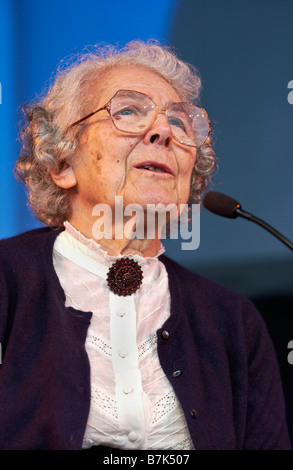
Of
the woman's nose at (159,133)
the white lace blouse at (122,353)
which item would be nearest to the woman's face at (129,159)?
the woman's nose at (159,133)

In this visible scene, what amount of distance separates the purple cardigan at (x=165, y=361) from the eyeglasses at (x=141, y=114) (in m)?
0.39

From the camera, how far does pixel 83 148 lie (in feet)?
6.31

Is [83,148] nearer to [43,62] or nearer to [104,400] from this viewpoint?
[43,62]

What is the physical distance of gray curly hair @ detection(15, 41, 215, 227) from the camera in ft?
6.46

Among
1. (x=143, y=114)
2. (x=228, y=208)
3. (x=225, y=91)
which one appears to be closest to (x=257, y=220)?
(x=228, y=208)

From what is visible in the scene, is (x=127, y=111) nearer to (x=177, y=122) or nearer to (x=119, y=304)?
(x=177, y=122)

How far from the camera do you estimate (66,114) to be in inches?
77.8

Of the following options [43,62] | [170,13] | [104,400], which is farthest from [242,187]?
[104,400]

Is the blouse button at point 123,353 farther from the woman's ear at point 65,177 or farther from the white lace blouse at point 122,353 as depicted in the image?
the woman's ear at point 65,177

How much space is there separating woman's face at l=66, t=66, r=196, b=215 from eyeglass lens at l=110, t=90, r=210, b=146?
0.02 m

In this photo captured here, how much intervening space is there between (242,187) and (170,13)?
2.32ft

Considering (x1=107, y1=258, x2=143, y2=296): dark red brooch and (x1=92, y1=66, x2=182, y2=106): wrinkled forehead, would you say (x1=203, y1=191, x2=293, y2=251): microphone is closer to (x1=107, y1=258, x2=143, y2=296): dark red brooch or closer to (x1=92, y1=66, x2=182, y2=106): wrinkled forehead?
(x1=107, y1=258, x2=143, y2=296): dark red brooch

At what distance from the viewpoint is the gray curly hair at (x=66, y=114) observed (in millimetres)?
1970

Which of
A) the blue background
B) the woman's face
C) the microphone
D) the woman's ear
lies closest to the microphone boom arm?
the microphone
